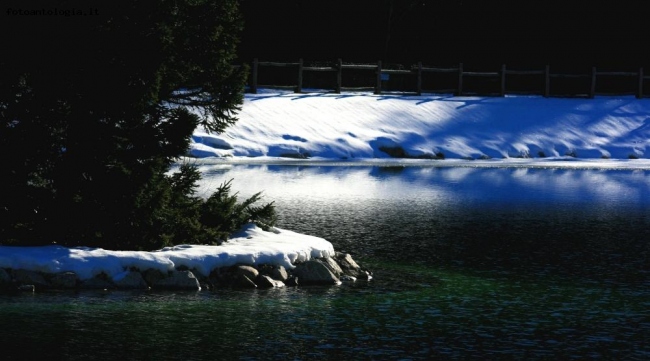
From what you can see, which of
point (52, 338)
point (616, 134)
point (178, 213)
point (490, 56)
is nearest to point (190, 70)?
point (178, 213)

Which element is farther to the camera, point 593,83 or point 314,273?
point 593,83

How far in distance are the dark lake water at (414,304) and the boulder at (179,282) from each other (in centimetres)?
26

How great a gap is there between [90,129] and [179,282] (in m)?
2.96

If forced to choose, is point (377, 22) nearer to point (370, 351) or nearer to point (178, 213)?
point (178, 213)

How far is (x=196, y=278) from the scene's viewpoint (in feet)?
56.9

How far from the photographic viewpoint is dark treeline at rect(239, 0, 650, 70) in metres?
55.2

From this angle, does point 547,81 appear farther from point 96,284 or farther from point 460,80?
point 96,284

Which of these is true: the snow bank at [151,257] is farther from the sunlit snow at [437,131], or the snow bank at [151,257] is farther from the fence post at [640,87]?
the fence post at [640,87]

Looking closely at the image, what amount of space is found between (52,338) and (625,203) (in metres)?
20.1

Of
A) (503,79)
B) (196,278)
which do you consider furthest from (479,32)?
(196,278)

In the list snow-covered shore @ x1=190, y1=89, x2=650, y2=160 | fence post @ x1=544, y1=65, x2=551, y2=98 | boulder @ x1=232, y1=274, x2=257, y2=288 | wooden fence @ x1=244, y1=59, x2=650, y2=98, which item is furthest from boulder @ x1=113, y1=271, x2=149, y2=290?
fence post @ x1=544, y1=65, x2=551, y2=98

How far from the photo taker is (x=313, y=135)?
45.5m

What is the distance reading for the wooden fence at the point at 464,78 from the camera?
167 ft

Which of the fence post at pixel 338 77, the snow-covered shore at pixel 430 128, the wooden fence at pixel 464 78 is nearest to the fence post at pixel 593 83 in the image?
the wooden fence at pixel 464 78
